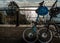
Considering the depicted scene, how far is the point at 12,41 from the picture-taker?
13.4 meters

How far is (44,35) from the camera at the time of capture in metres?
13.3

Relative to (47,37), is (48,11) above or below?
above

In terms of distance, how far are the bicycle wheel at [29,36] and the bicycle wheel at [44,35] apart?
0.74 ft

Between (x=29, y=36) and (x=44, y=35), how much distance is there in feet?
2.32

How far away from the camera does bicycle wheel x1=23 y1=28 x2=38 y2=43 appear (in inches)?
522

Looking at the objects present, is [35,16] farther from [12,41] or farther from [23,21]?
[12,41]

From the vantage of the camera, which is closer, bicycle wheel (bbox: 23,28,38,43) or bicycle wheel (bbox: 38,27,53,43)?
bicycle wheel (bbox: 38,27,53,43)

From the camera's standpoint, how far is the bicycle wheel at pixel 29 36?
13.3 meters

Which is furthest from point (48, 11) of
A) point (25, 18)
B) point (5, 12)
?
point (5, 12)

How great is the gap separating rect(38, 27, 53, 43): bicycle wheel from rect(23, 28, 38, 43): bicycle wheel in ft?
0.74

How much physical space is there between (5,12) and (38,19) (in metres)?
1.94

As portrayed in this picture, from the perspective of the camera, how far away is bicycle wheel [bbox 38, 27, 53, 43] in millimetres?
13159

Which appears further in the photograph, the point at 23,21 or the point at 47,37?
the point at 23,21

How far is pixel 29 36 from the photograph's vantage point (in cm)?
1337
